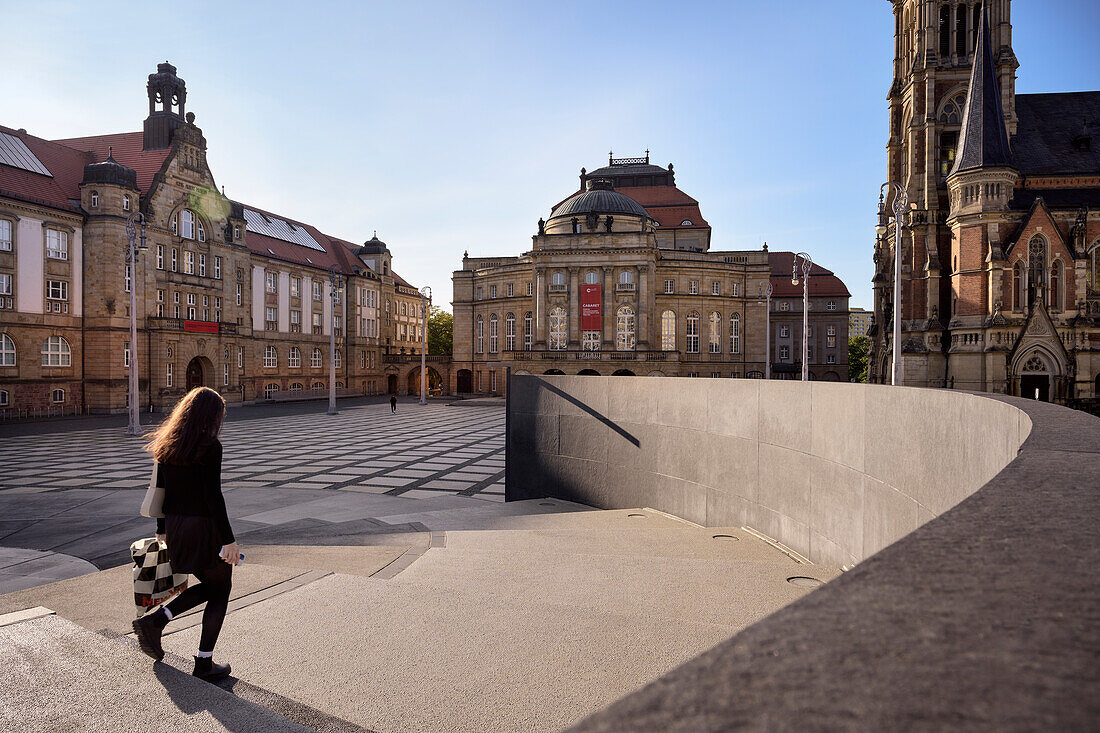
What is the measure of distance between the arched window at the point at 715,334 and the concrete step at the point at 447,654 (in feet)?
201

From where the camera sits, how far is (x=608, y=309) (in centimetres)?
6034

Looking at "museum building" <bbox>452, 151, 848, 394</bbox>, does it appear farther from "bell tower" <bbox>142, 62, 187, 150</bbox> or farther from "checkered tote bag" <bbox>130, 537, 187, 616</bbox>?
"checkered tote bag" <bbox>130, 537, 187, 616</bbox>

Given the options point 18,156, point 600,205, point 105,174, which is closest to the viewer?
point 18,156

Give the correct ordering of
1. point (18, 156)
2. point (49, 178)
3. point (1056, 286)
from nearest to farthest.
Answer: point (1056, 286) → point (18, 156) → point (49, 178)

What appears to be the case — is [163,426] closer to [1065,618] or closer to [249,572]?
[249,572]

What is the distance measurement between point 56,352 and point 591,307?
131ft

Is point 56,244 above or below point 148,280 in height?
above

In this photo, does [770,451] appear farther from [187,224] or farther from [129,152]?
[129,152]

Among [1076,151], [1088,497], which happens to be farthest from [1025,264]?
[1088,497]

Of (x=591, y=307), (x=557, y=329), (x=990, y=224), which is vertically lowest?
(x=557, y=329)

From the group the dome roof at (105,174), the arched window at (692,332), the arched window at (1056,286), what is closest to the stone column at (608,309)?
the arched window at (692,332)

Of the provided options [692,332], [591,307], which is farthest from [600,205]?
[692,332]

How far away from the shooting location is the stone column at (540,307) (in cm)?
6128

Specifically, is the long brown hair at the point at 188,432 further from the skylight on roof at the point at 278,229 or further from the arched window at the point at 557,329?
the skylight on roof at the point at 278,229
